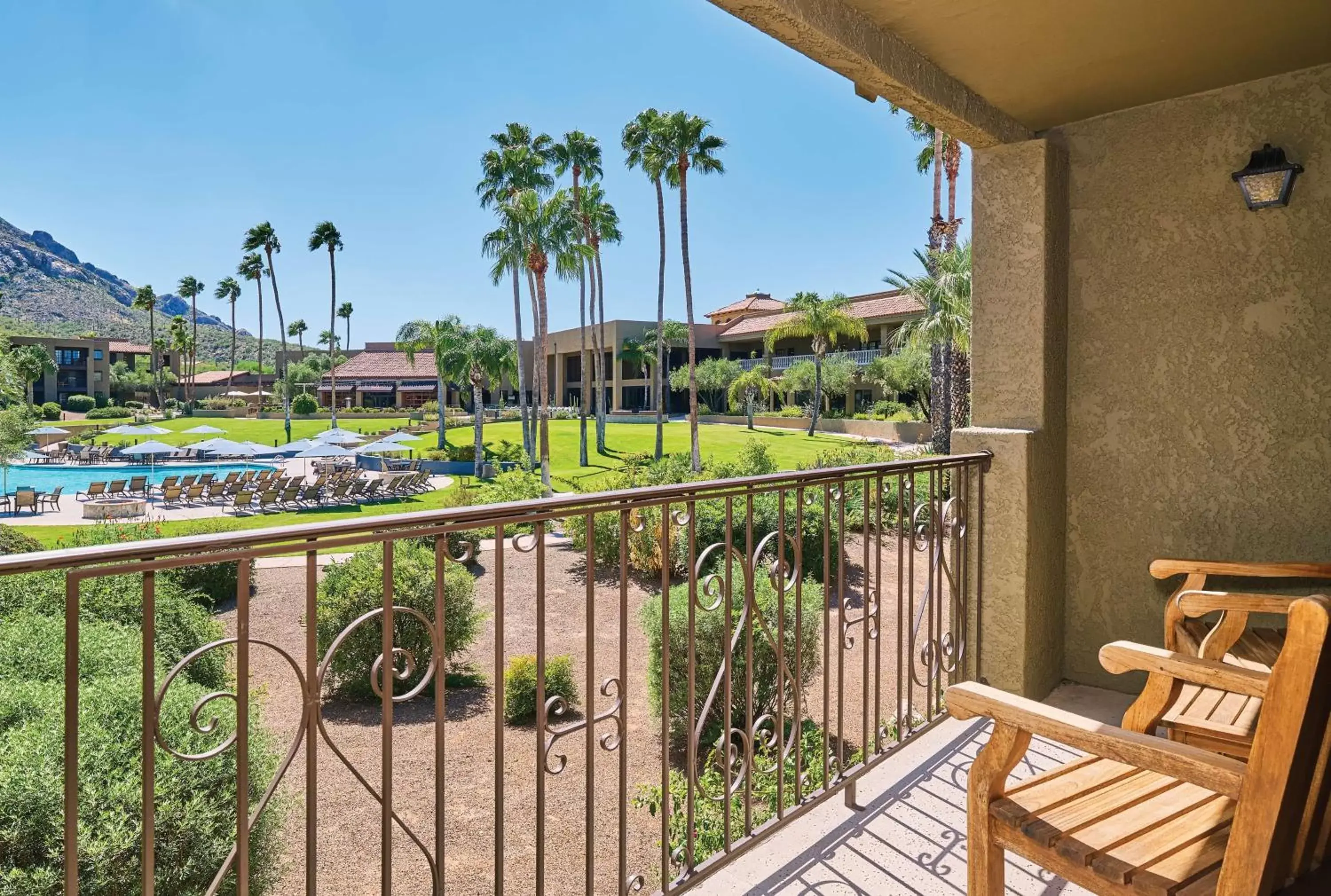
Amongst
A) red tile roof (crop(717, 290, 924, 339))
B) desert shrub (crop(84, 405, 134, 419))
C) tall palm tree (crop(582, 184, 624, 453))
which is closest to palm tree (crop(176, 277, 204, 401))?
desert shrub (crop(84, 405, 134, 419))

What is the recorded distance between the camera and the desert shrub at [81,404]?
58.5m

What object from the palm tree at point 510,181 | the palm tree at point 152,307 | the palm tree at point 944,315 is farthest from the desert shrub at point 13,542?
the palm tree at point 152,307

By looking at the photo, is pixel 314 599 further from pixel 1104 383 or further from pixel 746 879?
pixel 1104 383

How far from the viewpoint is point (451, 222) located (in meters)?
101

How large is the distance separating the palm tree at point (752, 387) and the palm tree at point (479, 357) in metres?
12.9

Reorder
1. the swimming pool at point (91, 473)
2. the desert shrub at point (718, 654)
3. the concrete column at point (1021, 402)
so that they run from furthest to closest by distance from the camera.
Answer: the swimming pool at point (91, 473) → the desert shrub at point (718, 654) → the concrete column at point (1021, 402)

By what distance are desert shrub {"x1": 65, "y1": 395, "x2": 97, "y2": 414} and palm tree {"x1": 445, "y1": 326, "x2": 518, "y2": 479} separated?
139ft

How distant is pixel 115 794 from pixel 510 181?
26960mm

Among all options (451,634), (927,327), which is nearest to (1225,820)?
(451,634)

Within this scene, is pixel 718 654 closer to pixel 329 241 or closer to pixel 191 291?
pixel 329 241

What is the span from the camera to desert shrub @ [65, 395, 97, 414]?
192 ft

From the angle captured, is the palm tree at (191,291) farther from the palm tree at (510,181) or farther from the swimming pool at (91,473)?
the palm tree at (510,181)

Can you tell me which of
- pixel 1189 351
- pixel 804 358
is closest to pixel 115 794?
pixel 1189 351

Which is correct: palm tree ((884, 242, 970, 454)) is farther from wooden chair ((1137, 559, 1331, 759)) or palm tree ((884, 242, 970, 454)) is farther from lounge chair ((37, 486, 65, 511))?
lounge chair ((37, 486, 65, 511))
